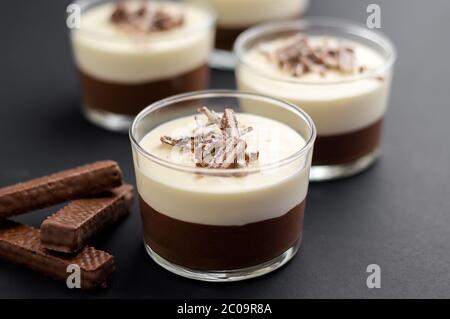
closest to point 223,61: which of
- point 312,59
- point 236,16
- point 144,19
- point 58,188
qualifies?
point 236,16

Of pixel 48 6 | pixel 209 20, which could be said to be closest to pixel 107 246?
pixel 209 20

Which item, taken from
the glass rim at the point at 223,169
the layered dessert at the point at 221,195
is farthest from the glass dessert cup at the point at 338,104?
the layered dessert at the point at 221,195

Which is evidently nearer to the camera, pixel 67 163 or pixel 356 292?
pixel 356 292

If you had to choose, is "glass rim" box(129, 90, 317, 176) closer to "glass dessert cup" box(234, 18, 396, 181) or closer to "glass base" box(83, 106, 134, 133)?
"glass dessert cup" box(234, 18, 396, 181)

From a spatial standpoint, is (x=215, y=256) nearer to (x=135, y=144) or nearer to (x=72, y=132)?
(x=135, y=144)

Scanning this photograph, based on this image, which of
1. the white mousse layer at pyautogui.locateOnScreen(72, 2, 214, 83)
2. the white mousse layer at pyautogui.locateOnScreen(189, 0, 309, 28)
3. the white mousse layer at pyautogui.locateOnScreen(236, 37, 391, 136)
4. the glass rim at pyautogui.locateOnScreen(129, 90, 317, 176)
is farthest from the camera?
the white mousse layer at pyautogui.locateOnScreen(189, 0, 309, 28)

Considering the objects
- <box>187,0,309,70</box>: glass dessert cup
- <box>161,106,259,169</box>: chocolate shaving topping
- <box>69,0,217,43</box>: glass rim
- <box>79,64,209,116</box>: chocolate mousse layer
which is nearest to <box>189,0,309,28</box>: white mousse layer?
<box>187,0,309,70</box>: glass dessert cup
